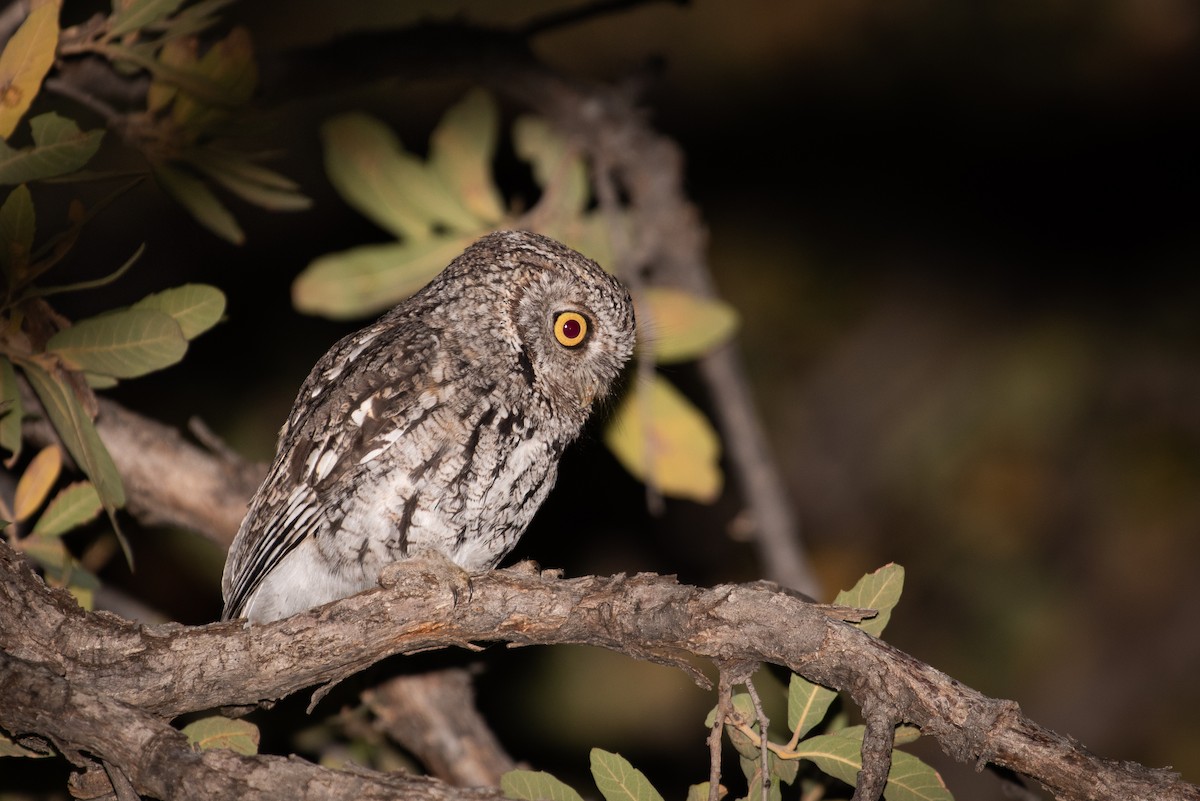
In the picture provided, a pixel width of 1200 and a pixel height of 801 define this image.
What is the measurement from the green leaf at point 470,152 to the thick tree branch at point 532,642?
5.33 feet

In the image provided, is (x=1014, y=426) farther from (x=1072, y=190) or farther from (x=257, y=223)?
(x=257, y=223)

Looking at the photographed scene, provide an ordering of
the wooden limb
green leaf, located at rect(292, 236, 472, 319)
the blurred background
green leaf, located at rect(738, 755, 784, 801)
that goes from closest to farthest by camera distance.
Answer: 1. green leaf, located at rect(738, 755, 784, 801)
2. green leaf, located at rect(292, 236, 472, 319)
3. the wooden limb
4. the blurred background

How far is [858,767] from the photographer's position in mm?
2293

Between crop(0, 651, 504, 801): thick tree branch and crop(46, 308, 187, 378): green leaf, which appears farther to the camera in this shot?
crop(46, 308, 187, 378): green leaf

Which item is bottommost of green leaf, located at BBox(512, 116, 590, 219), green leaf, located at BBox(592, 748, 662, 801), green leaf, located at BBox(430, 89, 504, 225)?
green leaf, located at BBox(592, 748, 662, 801)

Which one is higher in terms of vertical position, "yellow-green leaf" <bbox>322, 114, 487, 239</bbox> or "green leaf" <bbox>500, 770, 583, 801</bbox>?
"yellow-green leaf" <bbox>322, 114, 487, 239</bbox>

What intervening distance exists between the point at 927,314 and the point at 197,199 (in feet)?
20.2

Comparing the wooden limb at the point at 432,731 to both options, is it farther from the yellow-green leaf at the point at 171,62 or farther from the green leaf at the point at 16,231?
the yellow-green leaf at the point at 171,62

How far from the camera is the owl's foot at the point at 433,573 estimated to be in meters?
2.51

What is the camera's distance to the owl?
2.79 meters

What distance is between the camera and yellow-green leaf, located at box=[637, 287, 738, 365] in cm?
366

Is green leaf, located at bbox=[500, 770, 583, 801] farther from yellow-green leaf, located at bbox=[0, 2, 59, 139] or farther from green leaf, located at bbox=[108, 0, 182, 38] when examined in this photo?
green leaf, located at bbox=[108, 0, 182, 38]

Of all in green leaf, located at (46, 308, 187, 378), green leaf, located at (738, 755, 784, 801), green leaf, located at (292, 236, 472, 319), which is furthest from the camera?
green leaf, located at (292, 236, 472, 319)

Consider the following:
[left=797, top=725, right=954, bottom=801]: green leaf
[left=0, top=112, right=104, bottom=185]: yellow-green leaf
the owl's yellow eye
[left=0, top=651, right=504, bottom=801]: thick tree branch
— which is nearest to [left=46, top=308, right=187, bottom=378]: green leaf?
[left=0, top=112, right=104, bottom=185]: yellow-green leaf
